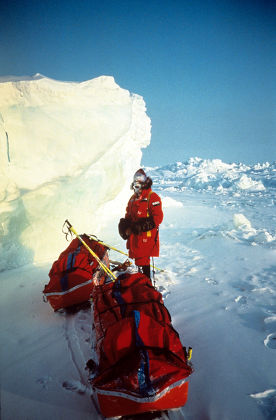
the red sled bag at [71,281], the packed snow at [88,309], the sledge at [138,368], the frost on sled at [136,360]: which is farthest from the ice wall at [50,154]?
the sledge at [138,368]

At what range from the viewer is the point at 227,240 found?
6.52 meters

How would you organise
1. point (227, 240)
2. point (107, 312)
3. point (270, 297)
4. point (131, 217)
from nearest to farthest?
point (107, 312) → point (270, 297) → point (131, 217) → point (227, 240)

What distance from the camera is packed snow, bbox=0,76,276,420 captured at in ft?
5.91

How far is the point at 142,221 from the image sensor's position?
3.34 meters

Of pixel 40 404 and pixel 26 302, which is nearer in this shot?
pixel 40 404

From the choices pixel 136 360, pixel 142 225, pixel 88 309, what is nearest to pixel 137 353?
pixel 136 360

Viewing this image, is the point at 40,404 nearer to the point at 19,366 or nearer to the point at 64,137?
the point at 19,366

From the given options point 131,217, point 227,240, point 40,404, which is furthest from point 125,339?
point 227,240

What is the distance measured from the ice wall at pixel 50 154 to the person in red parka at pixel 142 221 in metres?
3.04

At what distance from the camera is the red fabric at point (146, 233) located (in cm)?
339

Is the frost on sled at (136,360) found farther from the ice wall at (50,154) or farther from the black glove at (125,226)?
the ice wall at (50,154)

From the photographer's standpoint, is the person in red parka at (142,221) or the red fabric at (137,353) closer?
the red fabric at (137,353)

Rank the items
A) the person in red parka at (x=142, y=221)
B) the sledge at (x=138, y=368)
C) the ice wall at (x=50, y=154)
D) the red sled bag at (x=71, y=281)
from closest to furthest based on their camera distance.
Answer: the sledge at (x=138, y=368), the red sled bag at (x=71, y=281), the person in red parka at (x=142, y=221), the ice wall at (x=50, y=154)

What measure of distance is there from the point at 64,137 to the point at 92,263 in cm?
371
